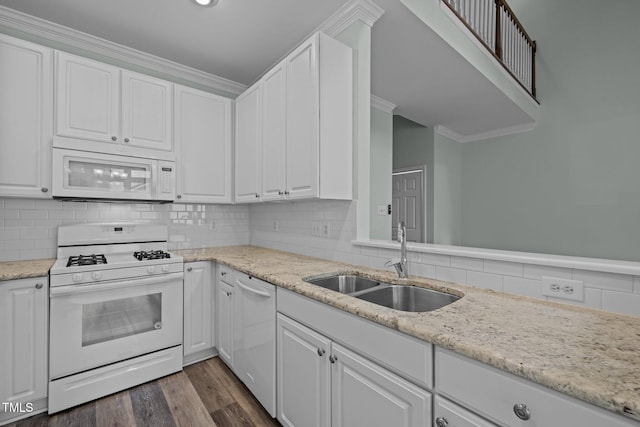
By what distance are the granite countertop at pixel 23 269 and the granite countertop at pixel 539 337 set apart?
1.66m

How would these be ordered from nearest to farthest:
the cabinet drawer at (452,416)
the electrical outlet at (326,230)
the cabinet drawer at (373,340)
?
the cabinet drawer at (452,416)
the cabinet drawer at (373,340)
the electrical outlet at (326,230)

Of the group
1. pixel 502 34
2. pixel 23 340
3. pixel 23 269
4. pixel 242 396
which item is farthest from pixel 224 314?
pixel 502 34

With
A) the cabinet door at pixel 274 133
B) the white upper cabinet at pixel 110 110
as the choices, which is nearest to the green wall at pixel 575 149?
the cabinet door at pixel 274 133

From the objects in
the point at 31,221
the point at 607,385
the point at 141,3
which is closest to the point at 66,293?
the point at 31,221

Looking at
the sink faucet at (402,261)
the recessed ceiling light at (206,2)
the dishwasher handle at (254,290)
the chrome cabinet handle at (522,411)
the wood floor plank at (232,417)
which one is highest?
the recessed ceiling light at (206,2)

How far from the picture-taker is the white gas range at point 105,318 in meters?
1.87

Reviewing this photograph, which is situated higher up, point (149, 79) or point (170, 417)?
point (149, 79)

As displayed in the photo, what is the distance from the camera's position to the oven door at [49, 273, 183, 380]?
6.13 feet

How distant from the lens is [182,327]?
2340mm

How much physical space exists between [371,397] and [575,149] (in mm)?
4728

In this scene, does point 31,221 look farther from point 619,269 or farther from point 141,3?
point 619,269

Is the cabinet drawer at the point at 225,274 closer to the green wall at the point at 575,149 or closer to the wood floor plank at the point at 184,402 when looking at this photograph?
the wood floor plank at the point at 184,402

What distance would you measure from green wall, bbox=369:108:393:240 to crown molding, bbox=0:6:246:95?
1705 millimetres

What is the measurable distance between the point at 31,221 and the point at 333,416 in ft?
8.66
